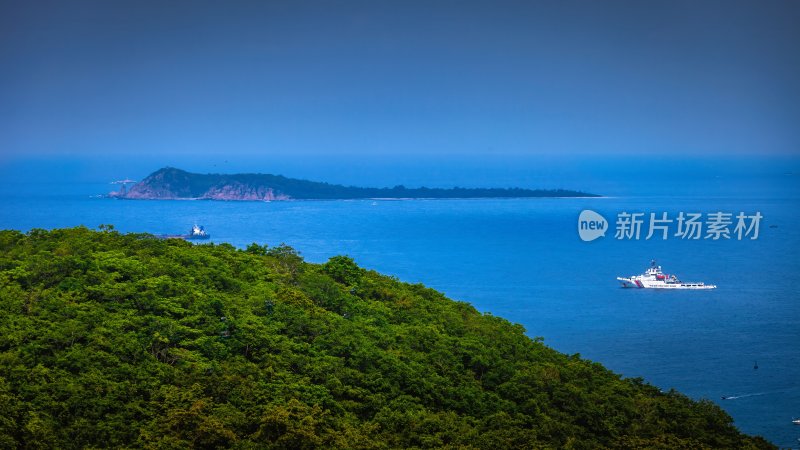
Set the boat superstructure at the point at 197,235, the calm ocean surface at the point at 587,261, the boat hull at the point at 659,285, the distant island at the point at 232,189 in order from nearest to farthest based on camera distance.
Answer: the calm ocean surface at the point at 587,261
the boat hull at the point at 659,285
the boat superstructure at the point at 197,235
the distant island at the point at 232,189

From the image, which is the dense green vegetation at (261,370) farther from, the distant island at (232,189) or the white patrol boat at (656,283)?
the distant island at (232,189)

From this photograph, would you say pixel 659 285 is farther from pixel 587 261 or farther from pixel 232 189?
pixel 232 189

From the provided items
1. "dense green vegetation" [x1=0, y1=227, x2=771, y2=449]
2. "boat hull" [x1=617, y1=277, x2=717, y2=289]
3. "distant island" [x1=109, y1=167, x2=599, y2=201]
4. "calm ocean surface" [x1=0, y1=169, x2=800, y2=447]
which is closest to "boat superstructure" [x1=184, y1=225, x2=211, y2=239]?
"calm ocean surface" [x1=0, y1=169, x2=800, y2=447]

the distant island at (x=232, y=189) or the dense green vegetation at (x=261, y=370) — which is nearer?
the dense green vegetation at (x=261, y=370)

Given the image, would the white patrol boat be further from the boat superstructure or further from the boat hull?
the boat superstructure

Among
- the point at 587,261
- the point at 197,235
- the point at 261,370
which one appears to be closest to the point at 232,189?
the point at 197,235

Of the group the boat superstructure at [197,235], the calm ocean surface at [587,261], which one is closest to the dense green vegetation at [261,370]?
the calm ocean surface at [587,261]
